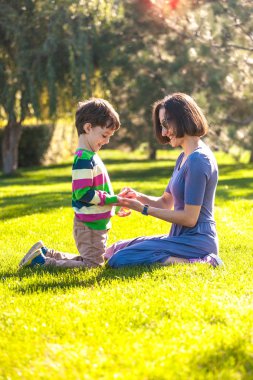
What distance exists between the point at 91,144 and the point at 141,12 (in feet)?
44.8

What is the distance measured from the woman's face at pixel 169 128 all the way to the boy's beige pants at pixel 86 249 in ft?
3.32

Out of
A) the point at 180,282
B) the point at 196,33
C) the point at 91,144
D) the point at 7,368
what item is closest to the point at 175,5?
the point at 196,33

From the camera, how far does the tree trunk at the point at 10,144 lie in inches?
800

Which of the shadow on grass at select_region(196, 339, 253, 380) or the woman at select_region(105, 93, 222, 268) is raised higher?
the woman at select_region(105, 93, 222, 268)

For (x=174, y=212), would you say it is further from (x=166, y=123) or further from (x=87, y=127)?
(x=87, y=127)

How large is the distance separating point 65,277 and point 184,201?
1.18 meters

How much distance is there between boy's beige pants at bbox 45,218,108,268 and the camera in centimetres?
589

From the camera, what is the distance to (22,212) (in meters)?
10.5

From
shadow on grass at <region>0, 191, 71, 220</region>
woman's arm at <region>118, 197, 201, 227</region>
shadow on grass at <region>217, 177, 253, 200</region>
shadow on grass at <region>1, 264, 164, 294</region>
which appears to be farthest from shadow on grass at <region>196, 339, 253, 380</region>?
shadow on grass at <region>217, 177, 253, 200</region>

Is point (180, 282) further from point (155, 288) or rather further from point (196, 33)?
point (196, 33)

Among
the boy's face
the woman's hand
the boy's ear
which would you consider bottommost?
the woman's hand

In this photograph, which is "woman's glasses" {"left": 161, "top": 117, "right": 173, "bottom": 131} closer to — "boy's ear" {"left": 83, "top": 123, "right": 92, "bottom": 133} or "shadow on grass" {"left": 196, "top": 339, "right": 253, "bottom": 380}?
"boy's ear" {"left": 83, "top": 123, "right": 92, "bottom": 133}

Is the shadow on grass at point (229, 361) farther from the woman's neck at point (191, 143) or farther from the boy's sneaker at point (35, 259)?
the boy's sneaker at point (35, 259)

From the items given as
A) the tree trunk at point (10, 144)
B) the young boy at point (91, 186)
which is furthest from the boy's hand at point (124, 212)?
the tree trunk at point (10, 144)
